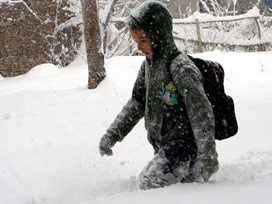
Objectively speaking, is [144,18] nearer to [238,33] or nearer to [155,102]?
[155,102]

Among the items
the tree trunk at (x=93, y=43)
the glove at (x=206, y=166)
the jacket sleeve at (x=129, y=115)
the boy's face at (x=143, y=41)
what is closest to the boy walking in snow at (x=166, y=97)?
the boy's face at (x=143, y=41)

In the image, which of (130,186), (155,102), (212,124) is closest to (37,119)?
(130,186)

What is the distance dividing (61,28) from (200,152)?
36.7 ft

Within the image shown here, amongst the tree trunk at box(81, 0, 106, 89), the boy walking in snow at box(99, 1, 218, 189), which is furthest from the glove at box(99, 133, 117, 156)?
the tree trunk at box(81, 0, 106, 89)

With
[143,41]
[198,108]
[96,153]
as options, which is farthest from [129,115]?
[96,153]

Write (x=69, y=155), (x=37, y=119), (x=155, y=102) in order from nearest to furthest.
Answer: (x=155, y=102) < (x=69, y=155) < (x=37, y=119)

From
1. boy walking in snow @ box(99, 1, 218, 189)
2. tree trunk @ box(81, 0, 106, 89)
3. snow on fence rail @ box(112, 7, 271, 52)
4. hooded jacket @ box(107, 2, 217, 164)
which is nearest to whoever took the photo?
hooded jacket @ box(107, 2, 217, 164)

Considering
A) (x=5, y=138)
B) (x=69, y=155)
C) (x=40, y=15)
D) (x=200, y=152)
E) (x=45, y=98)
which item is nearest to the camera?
(x=200, y=152)

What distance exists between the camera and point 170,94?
2.52 metres

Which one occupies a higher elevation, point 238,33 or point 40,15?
point 40,15

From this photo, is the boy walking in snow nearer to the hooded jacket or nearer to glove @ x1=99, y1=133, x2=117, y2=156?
the hooded jacket

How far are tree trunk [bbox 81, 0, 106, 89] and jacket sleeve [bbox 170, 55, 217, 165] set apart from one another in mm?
4846

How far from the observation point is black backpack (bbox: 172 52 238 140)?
250 cm

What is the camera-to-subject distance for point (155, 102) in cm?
263
